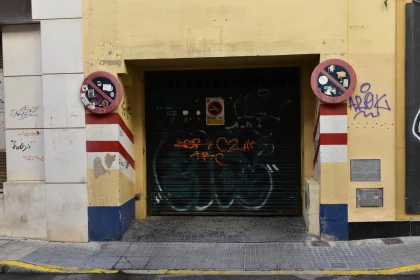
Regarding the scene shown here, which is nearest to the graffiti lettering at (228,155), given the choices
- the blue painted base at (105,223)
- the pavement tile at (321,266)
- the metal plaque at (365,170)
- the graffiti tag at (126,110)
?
the graffiti tag at (126,110)

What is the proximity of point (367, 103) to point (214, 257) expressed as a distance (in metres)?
3.33

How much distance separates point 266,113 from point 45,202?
4151 mm

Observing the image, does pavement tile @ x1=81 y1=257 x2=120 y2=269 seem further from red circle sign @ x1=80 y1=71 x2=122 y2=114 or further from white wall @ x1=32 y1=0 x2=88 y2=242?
red circle sign @ x1=80 y1=71 x2=122 y2=114

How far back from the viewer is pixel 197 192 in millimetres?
7902

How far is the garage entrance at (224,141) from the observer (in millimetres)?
7770

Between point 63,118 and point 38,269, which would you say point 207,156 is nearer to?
point 63,118

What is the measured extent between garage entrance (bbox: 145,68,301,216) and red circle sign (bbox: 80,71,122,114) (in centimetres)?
118

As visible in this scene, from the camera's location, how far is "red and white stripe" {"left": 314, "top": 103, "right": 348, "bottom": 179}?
6539 millimetres

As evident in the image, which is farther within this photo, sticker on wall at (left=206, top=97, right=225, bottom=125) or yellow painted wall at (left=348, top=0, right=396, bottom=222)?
sticker on wall at (left=206, top=97, right=225, bottom=125)

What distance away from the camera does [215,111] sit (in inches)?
309

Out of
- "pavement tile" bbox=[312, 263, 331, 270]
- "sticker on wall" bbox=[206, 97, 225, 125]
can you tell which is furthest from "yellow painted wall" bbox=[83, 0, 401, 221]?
"sticker on wall" bbox=[206, 97, 225, 125]

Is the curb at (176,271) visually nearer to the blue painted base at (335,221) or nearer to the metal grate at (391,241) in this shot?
the metal grate at (391,241)

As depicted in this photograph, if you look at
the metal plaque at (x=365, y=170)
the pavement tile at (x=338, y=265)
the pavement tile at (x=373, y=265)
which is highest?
the metal plaque at (x=365, y=170)

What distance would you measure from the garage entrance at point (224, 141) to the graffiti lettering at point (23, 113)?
1988 millimetres
